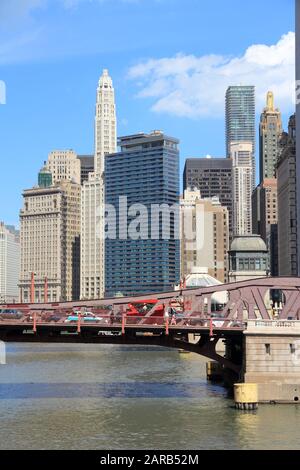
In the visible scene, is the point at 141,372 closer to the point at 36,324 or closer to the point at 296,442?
the point at 36,324

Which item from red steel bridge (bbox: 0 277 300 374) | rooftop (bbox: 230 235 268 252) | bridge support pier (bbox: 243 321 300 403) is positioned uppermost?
rooftop (bbox: 230 235 268 252)

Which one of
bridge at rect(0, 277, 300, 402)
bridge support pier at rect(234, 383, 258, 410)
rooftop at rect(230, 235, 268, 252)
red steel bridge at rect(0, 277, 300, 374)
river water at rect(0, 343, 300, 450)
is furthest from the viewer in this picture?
rooftop at rect(230, 235, 268, 252)

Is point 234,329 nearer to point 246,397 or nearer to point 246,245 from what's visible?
point 246,397

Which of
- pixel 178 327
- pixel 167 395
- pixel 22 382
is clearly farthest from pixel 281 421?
pixel 22 382

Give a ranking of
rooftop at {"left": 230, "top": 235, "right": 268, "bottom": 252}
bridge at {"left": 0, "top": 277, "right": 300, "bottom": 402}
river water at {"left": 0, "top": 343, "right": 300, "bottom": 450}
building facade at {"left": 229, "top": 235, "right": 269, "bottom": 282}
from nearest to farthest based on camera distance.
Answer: river water at {"left": 0, "top": 343, "right": 300, "bottom": 450} → bridge at {"left": 0, "top": 277, "right": 300, "bottom": 402} → building facade at {"left": 229, "top": 235, "right": 269, "bottom": 282} → rooftop at {"left": 230, "top": 235, "right": 268, "bottom": 252}

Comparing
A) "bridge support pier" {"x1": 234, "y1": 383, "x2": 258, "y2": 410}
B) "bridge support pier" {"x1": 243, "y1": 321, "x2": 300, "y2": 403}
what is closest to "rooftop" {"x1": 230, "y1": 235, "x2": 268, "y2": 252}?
"bridge support pier" {"x1": 243, "y1": 321, "x2": 300, "y2": 403}

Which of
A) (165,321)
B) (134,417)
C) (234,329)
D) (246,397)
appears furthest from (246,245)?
(134,417)

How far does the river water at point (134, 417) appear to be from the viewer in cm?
4391

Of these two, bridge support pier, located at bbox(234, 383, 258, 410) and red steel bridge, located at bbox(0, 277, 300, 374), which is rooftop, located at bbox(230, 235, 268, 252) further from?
bridge support pier, located at bbox(234, 383, 258, 410)

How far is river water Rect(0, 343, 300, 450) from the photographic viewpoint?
4391 centimetres

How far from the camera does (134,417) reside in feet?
171

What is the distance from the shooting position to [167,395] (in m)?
62.9

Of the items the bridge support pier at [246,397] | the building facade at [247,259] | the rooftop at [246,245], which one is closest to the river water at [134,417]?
the bridge support pier at [246,397]
